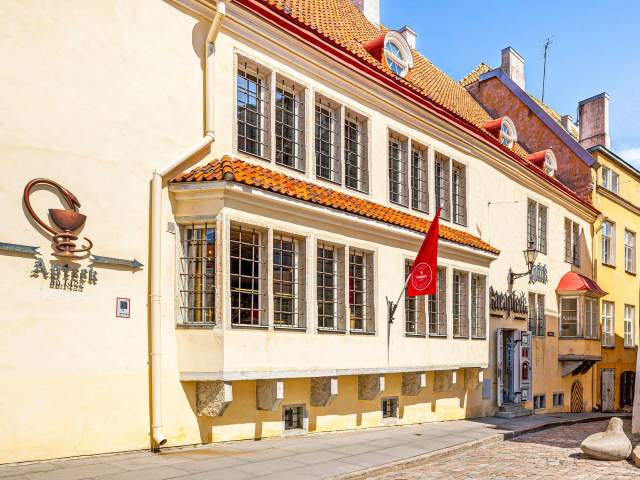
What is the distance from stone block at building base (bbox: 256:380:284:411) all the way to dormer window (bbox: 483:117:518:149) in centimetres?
1317

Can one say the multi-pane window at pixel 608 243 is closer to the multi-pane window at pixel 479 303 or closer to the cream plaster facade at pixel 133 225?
the multi-pane window at pixel 479 303

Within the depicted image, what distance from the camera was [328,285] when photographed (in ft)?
41.9

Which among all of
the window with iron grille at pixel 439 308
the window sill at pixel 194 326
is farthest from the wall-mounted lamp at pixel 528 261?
the window sill at pixel 194 326

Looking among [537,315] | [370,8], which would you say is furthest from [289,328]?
[537,315]

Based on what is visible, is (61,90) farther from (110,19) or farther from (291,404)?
(291,404)

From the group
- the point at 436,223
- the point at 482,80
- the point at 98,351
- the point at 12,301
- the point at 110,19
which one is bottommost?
the point at 98,351

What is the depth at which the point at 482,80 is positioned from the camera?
2722 cm

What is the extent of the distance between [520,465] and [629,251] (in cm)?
2171

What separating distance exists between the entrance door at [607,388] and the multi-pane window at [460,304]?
12.8m

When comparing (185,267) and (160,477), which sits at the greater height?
(185,267)

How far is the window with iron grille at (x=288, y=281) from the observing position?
11.5 metres

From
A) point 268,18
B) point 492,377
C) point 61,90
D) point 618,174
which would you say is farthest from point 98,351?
point 618,174

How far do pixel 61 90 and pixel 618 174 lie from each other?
2562cm

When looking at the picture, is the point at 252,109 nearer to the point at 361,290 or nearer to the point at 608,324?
the point at 361,290
